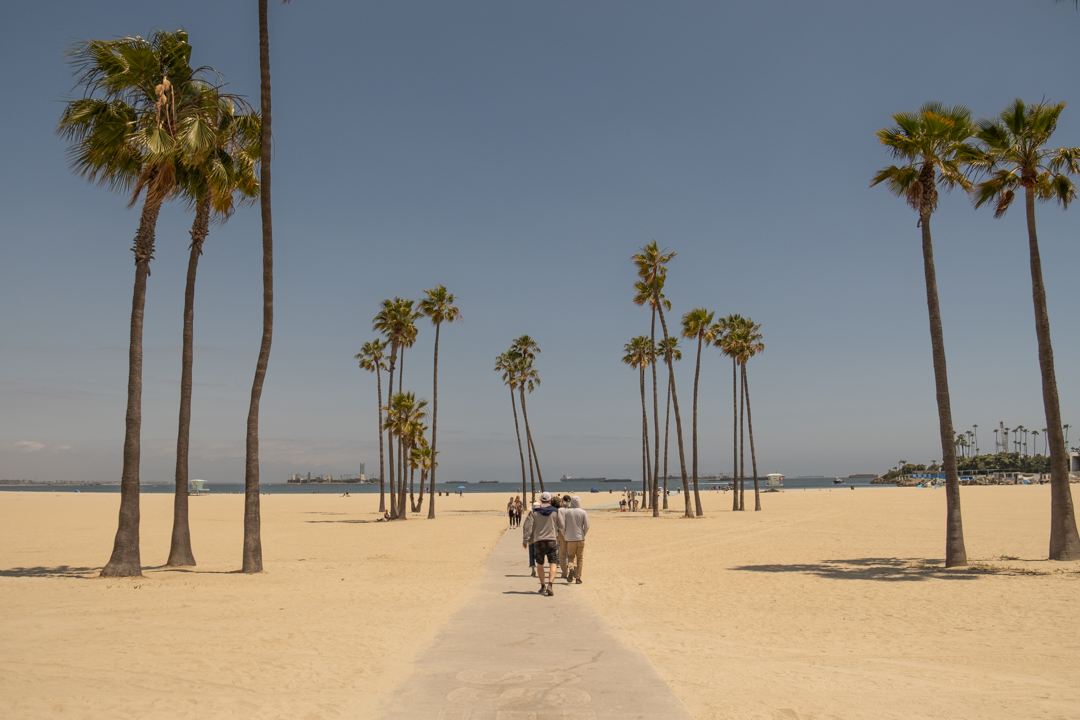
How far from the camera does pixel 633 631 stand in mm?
8836

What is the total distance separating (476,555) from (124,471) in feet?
31.6

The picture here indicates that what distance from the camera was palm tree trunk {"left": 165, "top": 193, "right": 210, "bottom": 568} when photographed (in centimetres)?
1577

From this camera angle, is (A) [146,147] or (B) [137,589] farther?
(A) [146,147]

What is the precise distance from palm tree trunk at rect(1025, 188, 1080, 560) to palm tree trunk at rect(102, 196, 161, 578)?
2036cm

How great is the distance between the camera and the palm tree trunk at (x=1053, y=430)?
15844 mm

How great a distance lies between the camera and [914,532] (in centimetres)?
2712

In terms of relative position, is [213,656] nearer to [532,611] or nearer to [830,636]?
[532,611]

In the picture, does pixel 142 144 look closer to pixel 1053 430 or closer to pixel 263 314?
pixel 263 314

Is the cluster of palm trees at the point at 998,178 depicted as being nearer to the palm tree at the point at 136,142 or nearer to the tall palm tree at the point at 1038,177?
the tall palm tree at the point at 1038,177

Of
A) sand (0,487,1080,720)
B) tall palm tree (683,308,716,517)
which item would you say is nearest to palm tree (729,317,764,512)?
tall palm tree (683,308,716,517)

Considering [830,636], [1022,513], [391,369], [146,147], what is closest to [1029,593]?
[830,636]

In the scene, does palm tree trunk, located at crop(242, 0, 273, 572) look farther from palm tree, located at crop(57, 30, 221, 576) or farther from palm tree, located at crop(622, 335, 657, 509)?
palm tree, located at crop(622, 335, 657, 509)

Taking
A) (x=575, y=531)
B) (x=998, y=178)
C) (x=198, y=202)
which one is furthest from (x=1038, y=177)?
(x=198, y=202)

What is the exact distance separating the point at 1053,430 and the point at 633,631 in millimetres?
13682
